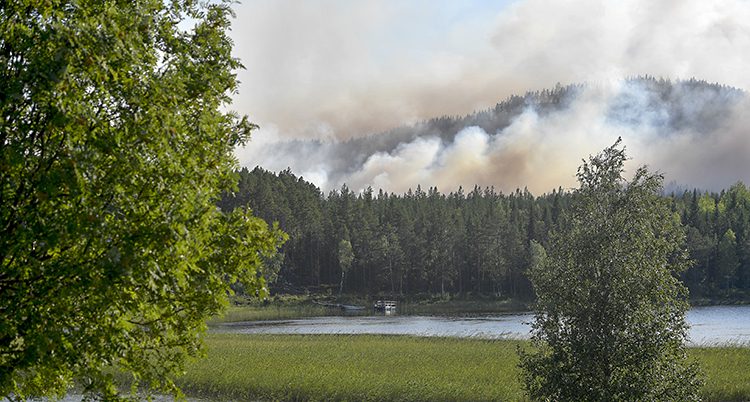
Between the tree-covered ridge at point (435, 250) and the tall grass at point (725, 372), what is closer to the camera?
the tall grass at point (725, 372)

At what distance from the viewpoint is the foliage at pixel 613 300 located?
2033 centimetres

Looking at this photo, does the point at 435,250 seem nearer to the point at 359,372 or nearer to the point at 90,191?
the point at 359,372

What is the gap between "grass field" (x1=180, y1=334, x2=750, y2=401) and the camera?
110ft

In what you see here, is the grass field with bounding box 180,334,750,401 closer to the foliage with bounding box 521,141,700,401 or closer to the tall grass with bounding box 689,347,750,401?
the tall grass with bounding box 689,347,750,401

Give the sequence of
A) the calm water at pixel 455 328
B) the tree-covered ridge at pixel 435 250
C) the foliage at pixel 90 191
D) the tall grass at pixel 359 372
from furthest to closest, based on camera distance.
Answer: the tree-covered ridge at pixel 435 250 < the calm water at pixel 455 328 < the tall grass at pixel 359 372 < the foliage at pixel 90 191

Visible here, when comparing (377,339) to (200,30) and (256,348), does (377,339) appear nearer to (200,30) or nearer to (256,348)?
(256,348)

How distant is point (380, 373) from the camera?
38.7 metres

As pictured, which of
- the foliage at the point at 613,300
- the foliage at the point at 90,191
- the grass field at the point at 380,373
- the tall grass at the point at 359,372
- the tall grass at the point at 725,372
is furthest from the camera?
the tall grass at the point at 359,372

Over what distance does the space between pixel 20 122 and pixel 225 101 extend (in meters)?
3.70

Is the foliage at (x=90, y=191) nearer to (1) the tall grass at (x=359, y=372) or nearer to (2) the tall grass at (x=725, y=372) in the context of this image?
(1) the tall grass at (x=359, y=372)

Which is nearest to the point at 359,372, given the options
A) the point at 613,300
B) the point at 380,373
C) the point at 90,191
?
the point at 380,373

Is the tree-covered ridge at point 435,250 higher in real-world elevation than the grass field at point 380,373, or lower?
higher

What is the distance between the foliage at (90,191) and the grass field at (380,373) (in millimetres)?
23936

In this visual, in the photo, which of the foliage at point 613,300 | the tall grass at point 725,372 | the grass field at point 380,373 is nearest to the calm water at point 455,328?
the tall grass at point 725,372
